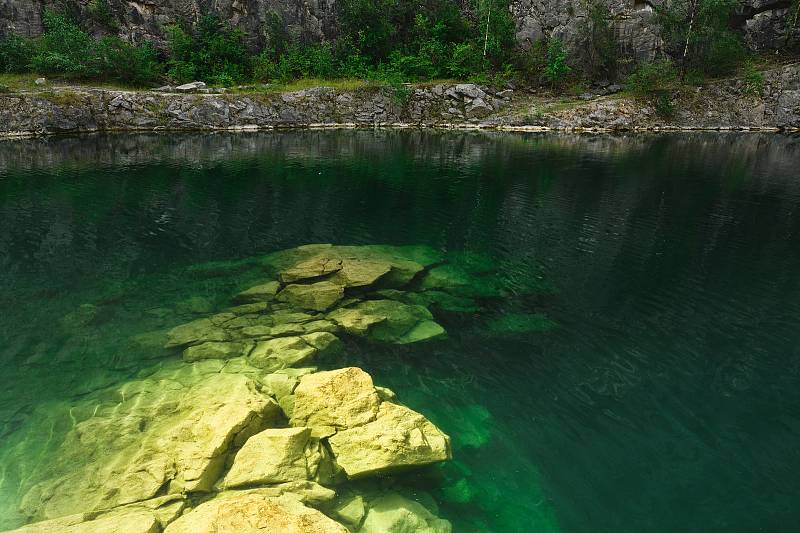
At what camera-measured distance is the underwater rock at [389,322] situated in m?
13.0

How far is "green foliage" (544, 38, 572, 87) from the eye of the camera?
240ft

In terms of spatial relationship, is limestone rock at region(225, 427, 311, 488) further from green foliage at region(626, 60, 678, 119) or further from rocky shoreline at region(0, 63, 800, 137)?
green foliage at region(626, 60, 678, 119)

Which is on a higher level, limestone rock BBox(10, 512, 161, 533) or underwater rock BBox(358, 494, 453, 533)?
limestone rock BBox(10, 512, 161, 533)

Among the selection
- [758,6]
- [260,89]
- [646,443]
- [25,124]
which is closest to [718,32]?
[758,6]

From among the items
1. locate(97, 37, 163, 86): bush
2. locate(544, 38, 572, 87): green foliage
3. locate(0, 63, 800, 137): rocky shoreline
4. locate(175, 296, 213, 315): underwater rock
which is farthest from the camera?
locate(544, 38, 572, 87): green foliage

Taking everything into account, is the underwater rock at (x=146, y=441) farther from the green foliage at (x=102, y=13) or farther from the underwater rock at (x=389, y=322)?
the green foliage at (x=102, y=13)

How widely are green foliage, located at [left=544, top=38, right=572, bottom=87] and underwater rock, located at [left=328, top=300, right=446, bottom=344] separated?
69786 mm

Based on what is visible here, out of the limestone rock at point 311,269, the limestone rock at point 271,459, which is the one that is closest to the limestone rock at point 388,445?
the limestone rock at point 271,459

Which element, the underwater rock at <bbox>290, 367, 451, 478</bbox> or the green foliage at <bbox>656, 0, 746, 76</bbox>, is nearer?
the underwater rock at <bbox>290, 367, 451, 478</bbox>

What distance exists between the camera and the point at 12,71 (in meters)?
61.7

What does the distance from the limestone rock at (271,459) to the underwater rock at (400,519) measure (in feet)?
3.97

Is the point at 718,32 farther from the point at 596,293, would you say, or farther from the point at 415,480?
the point at 415,480

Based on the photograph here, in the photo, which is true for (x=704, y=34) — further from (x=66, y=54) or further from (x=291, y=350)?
(x=66, y=54)

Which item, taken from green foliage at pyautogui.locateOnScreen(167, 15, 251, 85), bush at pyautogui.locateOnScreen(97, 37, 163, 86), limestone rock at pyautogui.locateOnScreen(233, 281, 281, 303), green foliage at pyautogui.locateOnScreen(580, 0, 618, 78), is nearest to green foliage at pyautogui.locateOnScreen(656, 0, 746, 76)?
green foliage at pyautogui.locateOnScreen(580, 0, 618, 78)
